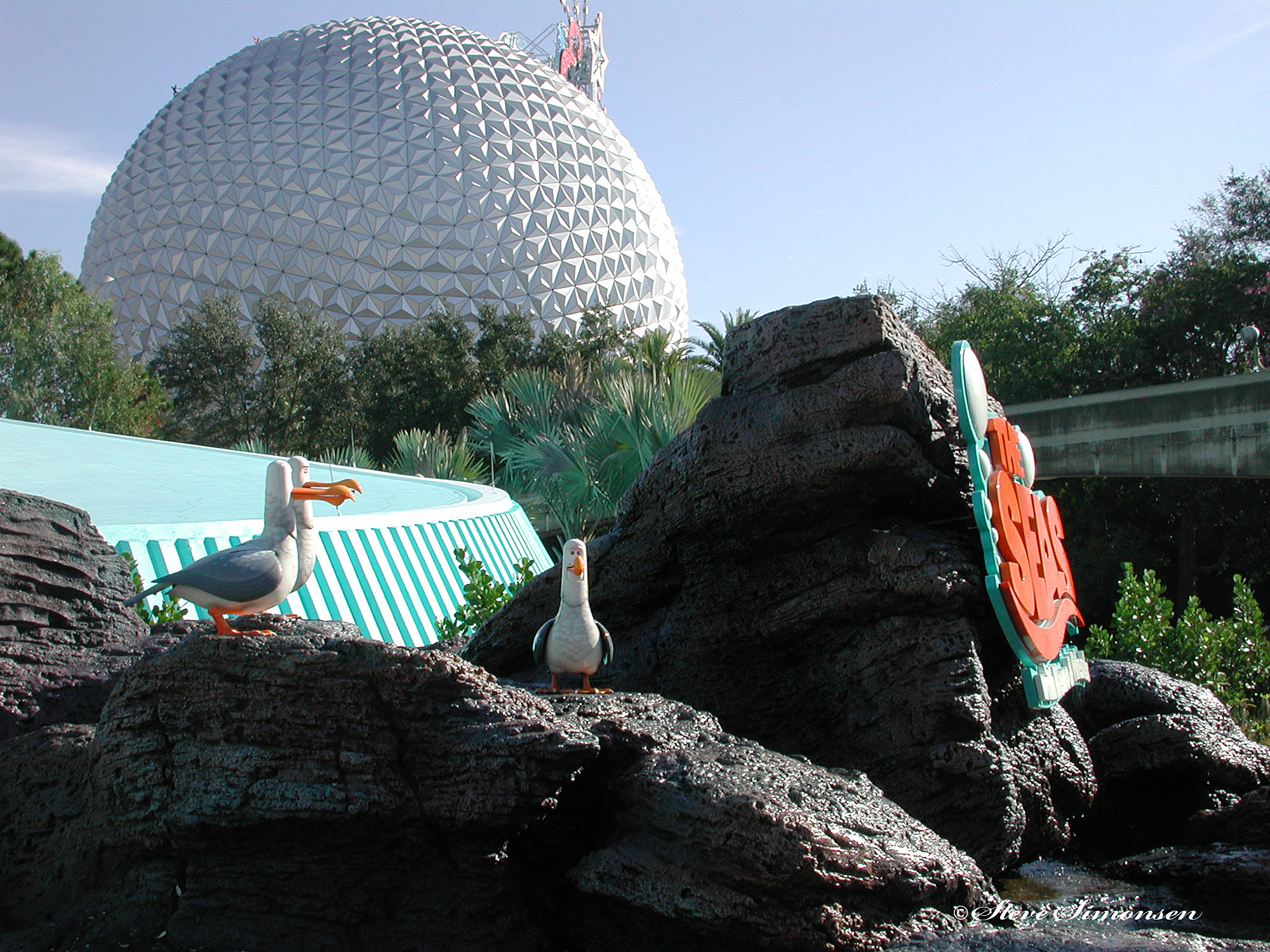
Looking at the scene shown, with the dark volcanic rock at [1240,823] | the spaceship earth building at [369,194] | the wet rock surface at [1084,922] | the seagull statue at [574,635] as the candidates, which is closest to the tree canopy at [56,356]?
the spaceship earth building at [369,194]

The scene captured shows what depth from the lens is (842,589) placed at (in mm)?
4727

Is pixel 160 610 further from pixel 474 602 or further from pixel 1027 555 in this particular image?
pixel 1027 555

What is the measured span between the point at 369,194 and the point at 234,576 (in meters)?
31.6

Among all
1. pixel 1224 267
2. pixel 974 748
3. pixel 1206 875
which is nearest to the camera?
pixel 1206 875

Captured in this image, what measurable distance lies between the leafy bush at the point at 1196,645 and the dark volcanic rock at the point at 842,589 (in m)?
4.38

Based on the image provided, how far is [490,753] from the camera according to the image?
129 inches

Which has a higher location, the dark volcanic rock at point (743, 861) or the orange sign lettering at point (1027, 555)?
the orange sign lettering at point (1027, 555)

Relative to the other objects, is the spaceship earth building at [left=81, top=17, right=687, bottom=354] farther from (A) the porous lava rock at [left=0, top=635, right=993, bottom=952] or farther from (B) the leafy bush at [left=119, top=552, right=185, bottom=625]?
(A) the porous lava rock at [left=0, top=635, right=993, bottom=952]

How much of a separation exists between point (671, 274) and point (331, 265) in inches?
519

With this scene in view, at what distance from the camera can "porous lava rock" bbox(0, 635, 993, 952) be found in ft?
10.3

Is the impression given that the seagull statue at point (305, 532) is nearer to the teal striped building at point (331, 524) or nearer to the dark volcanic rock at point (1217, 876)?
the teal striped building at point (331, 524)

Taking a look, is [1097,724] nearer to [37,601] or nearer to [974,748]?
[974,748]

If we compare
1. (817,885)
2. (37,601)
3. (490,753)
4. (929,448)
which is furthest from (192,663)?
(929,448)

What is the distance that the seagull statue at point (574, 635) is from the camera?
409cm
